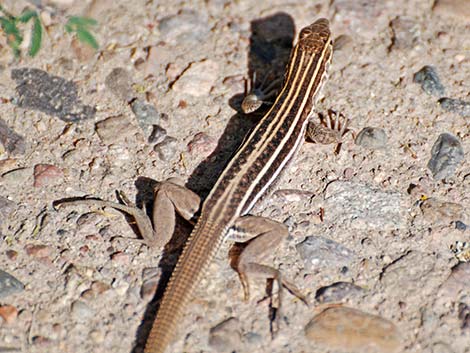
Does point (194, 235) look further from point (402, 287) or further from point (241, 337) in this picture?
point (402, 287)

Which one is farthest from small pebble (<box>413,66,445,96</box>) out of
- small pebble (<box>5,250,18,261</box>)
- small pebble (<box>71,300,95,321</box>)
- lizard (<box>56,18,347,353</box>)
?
small pebble (<box>5,250,18,261</box>)

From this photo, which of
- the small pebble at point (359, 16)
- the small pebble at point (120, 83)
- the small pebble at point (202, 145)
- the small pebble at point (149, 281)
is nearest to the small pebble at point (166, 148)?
the small pebble at point (202, 145)

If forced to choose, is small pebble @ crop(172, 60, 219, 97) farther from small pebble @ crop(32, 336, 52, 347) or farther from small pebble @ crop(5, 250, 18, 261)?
small pebble @ crop(32, 336, 52, 347)

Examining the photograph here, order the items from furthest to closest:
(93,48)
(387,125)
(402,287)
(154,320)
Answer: (93,48), (387,125), (402,287), (154,320)

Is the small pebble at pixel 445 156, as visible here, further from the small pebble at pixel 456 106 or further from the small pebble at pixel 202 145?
the small pebble at pixel 202 145

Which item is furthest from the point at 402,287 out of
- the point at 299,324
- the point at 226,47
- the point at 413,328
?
the point at 226,47
